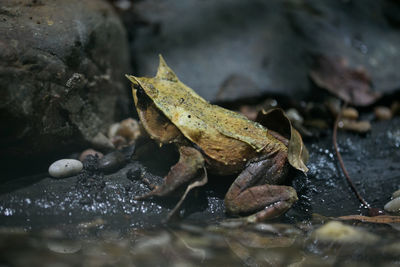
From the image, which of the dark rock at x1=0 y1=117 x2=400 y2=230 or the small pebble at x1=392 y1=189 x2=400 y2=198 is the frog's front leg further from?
the small pebble at x1=392 y1=189 x2=400 y2=198

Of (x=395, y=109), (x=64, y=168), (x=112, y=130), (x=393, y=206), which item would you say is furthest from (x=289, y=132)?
(x=395, y=109)

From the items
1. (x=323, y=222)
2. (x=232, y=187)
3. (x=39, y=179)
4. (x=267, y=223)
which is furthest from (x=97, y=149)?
(x=323, y=222)

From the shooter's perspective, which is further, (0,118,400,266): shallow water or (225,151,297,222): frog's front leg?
→ (225,151,297,222): frog's front leg

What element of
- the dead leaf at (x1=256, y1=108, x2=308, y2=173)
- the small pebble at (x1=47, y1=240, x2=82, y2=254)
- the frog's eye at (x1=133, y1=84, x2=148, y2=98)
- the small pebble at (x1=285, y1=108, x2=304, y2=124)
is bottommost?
the small pebble at (x1=47, y1=240, x2=82, y2=254)

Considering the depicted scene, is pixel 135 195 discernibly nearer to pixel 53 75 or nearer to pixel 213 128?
pixel 213 128

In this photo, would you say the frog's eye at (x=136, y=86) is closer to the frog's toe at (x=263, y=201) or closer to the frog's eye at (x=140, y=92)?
the frog's eye at (x=140, y=92)

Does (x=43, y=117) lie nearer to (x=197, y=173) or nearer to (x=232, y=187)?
(x=197, y=173)

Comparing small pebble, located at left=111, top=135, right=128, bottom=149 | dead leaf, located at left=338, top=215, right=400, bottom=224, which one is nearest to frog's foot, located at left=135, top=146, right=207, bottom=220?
small pebble, located at left=111, top=135, right=128, bottom=149
